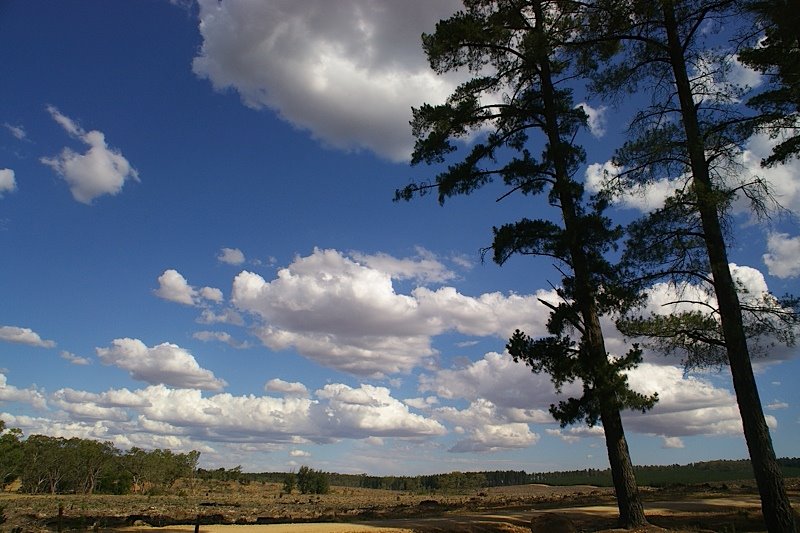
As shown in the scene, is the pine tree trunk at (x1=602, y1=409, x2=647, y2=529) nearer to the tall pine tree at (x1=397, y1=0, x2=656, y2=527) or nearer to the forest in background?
the tall pine tree at (x1=397, y1=0, x2=656, y2=527)

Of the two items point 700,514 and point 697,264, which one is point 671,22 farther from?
point 700,514

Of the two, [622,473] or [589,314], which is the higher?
[589,314]

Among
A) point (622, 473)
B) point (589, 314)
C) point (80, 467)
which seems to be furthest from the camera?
point (80, 467)

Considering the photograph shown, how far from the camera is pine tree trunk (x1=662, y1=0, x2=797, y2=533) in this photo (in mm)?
11047

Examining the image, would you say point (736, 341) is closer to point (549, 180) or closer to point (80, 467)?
point (549, 180)

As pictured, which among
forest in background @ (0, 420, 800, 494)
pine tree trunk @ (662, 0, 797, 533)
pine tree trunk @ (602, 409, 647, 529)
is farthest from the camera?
forest in background @ (0, 420, 800, 494)

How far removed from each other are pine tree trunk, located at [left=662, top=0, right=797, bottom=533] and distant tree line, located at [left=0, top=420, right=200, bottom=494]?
277ft

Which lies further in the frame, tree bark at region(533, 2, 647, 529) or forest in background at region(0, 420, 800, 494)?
forest in background at region(0, 420, 800, 494)

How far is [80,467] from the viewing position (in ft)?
276

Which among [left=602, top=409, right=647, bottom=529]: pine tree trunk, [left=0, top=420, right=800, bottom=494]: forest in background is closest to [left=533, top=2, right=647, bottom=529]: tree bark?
[left=602, top=409, right=647, bottom=529]: pine tree trunk

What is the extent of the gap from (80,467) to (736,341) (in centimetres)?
9915

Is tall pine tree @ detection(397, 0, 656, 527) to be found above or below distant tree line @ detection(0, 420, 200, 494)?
above

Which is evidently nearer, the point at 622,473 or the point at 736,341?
the point at 736,341

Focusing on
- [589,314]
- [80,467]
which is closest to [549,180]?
[589,314]
